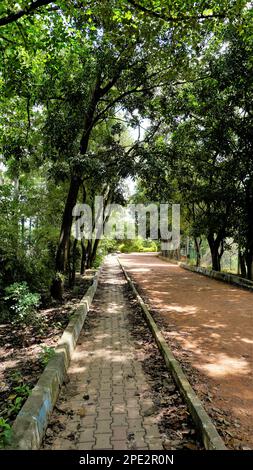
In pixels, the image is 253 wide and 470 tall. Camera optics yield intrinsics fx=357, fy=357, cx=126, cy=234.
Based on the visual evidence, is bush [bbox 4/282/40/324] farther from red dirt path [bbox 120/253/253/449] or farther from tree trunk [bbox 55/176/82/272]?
tree trunk [bbox 55/176/82/272]

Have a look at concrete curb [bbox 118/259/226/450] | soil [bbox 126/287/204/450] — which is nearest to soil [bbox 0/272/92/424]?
soil [bbox 126/287/204/450]

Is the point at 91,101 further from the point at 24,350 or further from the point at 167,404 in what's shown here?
the point at 167,404

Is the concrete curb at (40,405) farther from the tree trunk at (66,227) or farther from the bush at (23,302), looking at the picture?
the tree trunk at (66,227)

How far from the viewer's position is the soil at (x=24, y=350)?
15.8 feet

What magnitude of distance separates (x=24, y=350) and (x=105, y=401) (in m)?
2.68

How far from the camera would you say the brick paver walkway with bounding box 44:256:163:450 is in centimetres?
383

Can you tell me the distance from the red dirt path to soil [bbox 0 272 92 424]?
2.38 metres

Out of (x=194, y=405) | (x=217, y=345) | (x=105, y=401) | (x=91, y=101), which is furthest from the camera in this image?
(x=91, y=101)

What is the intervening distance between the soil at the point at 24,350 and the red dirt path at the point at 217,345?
238cm

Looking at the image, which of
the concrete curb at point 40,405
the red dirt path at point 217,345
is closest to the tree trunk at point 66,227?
the red dirt path at point 217,345

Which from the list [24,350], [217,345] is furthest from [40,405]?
[217,345]

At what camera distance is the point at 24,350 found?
689 cm

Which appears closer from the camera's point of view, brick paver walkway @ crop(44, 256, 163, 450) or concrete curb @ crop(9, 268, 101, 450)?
concrete curb @ crop(9, 268, 101, 450)
